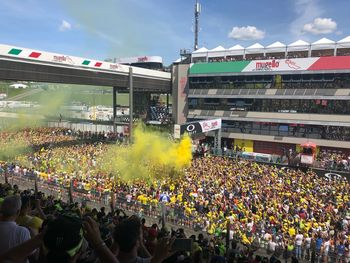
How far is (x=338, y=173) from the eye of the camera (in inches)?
1114

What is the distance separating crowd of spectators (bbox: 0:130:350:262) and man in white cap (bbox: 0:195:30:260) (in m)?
2.40

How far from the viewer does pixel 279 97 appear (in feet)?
126

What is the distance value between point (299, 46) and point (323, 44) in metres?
3.57

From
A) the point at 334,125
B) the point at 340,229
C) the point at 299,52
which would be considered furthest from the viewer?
the point at 299,52

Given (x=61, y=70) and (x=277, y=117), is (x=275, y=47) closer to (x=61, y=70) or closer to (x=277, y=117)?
(x=277, y=117)

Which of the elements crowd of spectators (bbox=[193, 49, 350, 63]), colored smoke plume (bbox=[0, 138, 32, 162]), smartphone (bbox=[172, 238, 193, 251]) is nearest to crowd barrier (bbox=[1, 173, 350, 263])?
smartphone (bbox=[172, 238, 193, 251])

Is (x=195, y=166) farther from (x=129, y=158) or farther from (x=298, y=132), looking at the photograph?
(x=298, y=132)

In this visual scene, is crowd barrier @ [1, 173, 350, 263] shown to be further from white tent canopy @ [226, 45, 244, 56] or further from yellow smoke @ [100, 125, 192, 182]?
white tent canopy @ [226, 45, 244, 56]

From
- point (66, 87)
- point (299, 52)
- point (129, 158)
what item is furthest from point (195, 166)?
point (66, 87)

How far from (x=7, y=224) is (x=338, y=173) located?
29.7 m

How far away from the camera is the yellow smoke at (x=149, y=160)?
76.8ft

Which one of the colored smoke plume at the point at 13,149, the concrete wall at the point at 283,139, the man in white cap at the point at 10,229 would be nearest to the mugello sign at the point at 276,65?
the concrete wall at the point at 283,139

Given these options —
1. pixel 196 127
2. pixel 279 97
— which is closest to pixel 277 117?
pixel 279 97

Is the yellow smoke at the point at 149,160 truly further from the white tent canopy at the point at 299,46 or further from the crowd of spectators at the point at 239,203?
the white tent canopy at the point at 299,46
